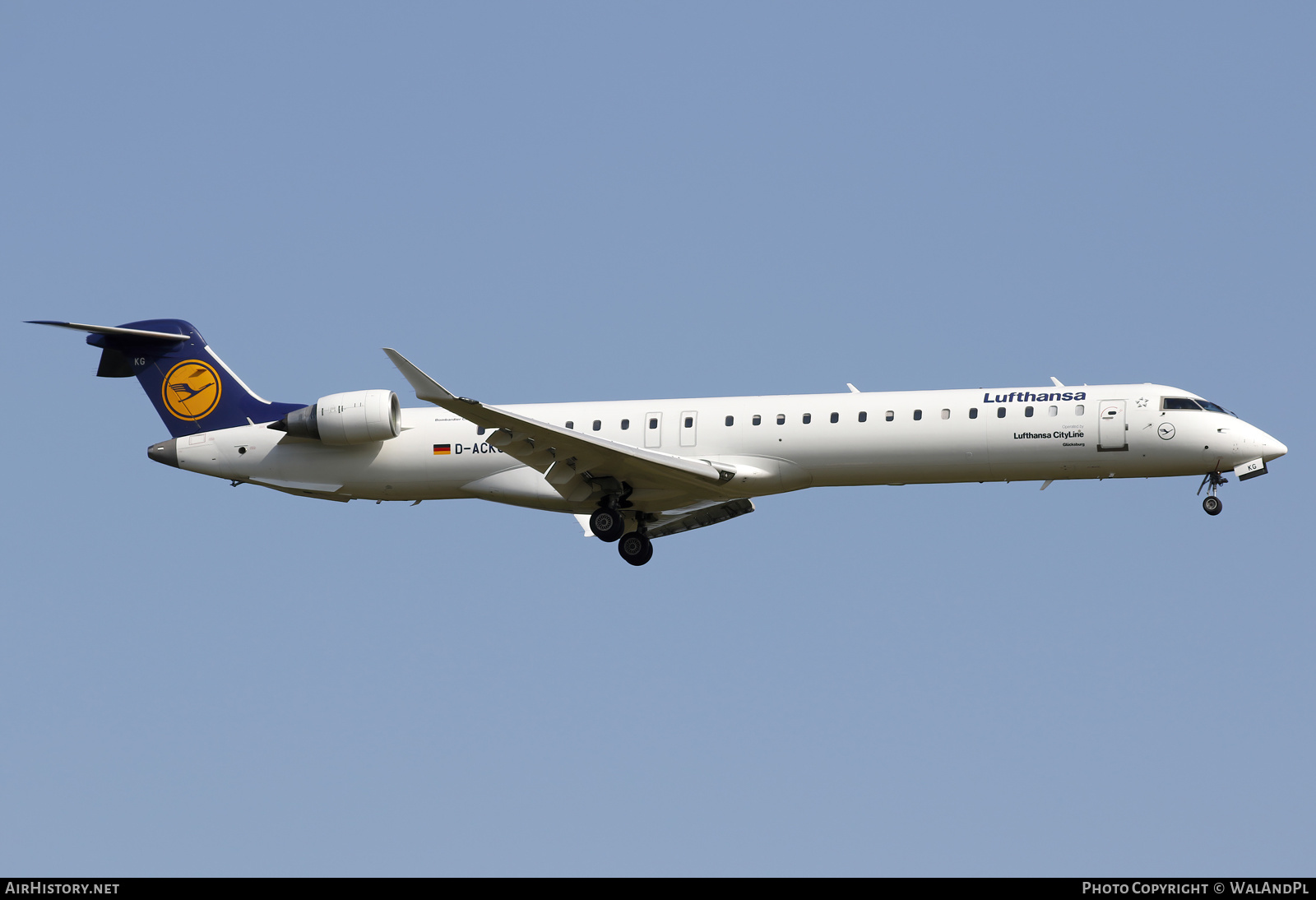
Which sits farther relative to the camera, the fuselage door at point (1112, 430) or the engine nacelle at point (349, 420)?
the engine nacelle at point (349, 420)

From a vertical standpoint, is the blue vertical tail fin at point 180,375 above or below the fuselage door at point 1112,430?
above

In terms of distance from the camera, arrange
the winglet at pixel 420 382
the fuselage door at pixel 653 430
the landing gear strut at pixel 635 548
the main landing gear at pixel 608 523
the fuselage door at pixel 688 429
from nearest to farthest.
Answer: the winglet at pixel 420 382
the fuselage door at pixel 688 429
the fuselage door at pixel 653 430
the main landing gear at pixel 608 523
the landing gear strut at pixel 635 548

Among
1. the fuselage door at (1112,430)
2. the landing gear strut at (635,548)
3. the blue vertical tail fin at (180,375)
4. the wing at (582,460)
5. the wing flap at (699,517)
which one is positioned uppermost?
the blue vertical tail fin at (180,375)

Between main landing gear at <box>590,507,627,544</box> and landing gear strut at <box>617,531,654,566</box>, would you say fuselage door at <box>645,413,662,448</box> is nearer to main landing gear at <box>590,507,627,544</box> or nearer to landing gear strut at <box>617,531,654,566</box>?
main landing gear at <box>590,507,627,544</box>

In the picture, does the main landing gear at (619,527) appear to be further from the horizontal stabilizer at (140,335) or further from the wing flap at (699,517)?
the horizontal stabilizer at (140,335)

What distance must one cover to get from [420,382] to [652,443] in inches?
215

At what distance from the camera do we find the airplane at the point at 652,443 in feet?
88.1

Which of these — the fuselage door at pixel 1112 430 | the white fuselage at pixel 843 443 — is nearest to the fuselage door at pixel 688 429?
the white fuselage at pixel 843 443

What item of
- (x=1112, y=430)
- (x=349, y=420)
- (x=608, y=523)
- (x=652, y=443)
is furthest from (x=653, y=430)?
(x=1112, y=430)

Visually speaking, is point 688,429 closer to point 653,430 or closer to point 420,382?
point 653,430

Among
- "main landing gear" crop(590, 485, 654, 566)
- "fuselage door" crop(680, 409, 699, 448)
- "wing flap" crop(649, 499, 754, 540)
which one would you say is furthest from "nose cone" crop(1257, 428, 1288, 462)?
"main landing gear" crop(590, 485, 654, 566)

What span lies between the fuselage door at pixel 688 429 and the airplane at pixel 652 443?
0.02 meters

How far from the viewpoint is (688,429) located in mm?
28328
